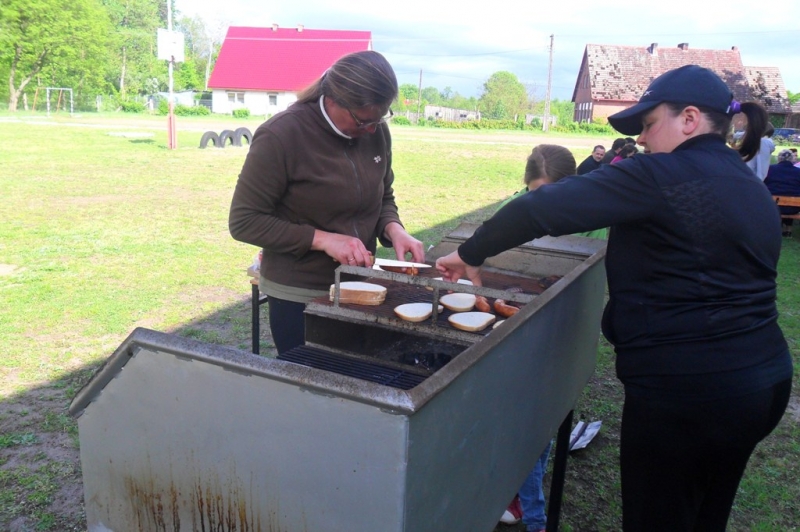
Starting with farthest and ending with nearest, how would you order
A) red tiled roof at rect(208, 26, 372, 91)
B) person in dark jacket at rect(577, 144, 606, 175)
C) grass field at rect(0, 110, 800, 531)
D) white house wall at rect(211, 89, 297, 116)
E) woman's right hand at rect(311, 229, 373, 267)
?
1. white house wall at rect(211, 89, 297, 116)
2. red tiled roof at rect(208, 26, 372, 91)
3. person in dark jacket at rect(577, 144, 606, 175)
4. grass field at rect(0, 110, 800, 531)
5. woman's right hand at rect(311, 229, 373, 267)

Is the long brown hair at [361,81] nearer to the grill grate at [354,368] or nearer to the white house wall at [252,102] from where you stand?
the grill grate at [354,368]

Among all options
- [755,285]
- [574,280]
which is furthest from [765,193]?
[574,280]

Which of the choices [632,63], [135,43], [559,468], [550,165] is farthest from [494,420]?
[135,43]

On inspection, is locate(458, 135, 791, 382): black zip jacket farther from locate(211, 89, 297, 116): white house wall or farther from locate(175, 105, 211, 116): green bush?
locate(211, 89, 297, 116): white house wall

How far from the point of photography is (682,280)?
4.89 feet

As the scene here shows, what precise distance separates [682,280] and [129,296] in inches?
195

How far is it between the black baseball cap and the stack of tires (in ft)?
52.1

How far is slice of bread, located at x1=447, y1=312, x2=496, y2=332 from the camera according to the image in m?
1.86

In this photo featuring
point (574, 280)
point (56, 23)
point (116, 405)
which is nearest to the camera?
point (116, 405)

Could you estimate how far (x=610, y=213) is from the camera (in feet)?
4.76

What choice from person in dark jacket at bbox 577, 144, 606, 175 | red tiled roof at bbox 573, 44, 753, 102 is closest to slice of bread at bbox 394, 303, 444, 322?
person in dark jacket at bbox 577, 144, 606, 175

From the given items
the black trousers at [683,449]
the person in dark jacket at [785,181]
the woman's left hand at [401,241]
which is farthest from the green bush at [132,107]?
the black trousers at [683,449]

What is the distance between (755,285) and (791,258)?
758 centimetres

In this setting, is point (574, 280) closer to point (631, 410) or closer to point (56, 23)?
point (631, 410)
